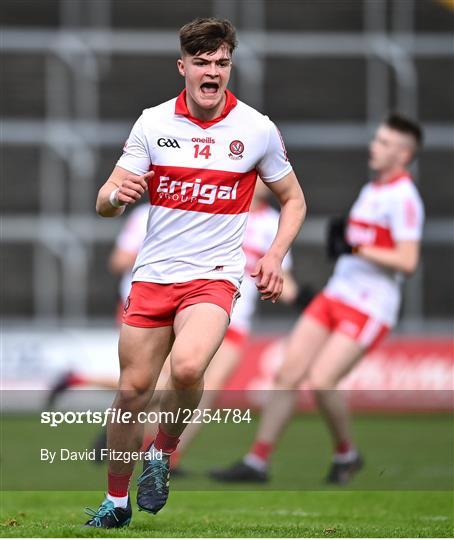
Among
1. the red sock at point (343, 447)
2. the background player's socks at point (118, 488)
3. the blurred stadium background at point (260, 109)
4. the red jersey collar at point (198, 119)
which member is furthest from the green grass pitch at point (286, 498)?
the blurred stadium background at point (260, 109)

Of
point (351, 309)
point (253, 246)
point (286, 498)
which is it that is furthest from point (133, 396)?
point (253, 246)

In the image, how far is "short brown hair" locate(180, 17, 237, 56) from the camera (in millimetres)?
6523

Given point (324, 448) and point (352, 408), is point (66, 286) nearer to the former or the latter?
point (352, 408)

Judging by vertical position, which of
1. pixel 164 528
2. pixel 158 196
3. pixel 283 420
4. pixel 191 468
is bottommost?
pixel 191 468

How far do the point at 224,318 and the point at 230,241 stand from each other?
392mm

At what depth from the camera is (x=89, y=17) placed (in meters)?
18.4

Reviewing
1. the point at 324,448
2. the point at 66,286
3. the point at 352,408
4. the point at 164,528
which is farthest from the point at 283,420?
the point at 66,286

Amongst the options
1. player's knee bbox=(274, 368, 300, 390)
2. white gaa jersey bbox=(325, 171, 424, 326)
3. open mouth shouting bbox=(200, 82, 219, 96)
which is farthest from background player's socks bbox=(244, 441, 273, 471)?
open mouth shouting bbox=(200, 82, 219, 96)

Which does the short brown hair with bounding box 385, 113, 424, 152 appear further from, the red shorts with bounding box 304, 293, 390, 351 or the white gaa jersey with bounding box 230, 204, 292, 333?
the red shorts with bounding box 304, 293, 390, 351

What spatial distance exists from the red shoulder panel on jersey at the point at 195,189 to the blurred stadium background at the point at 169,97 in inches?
431

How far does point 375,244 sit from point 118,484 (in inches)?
170

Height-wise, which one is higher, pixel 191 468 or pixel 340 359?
pixel 340 359

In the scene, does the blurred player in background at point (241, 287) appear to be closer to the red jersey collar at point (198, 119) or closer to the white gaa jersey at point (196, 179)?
the white gaa jersey at point (196, 179)

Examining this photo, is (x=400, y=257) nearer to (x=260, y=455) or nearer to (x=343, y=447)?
(x=343, y=447)
